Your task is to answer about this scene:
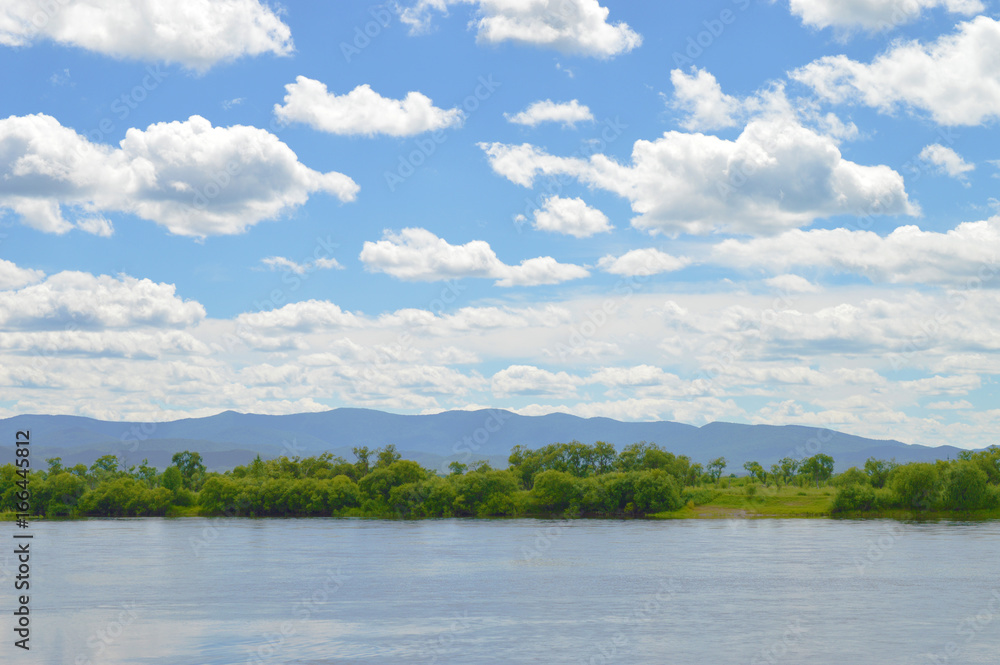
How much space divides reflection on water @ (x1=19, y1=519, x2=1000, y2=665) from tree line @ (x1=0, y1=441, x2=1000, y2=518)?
3066cm

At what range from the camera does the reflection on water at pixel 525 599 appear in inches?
1817

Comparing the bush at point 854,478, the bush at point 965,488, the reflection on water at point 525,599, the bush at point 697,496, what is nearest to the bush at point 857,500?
the bush at point 965,488

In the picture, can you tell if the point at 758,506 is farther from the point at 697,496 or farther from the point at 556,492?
the point at 556,492

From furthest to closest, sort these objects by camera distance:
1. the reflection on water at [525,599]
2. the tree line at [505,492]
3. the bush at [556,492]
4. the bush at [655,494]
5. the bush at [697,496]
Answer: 1. the bush at [697,496]
2. the bush at [556,492]
3. the bush at [655,494]
4. the tree line at [505,492]
5. the reflection on water at [525,599]

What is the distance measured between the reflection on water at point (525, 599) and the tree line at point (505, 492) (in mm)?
30664

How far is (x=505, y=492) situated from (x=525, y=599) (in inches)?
4210

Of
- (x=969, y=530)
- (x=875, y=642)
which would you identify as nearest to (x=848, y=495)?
(x=969, y=530)

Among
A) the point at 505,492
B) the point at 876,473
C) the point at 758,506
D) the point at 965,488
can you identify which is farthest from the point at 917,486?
the point at 505,492

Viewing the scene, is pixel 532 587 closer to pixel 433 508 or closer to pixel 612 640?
pixel 612 640

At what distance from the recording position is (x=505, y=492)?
170000mm

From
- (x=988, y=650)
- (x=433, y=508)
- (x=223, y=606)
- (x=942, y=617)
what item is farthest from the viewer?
(x=433, y=508)

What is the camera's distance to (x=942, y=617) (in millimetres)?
54875

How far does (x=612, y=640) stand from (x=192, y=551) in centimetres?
6676

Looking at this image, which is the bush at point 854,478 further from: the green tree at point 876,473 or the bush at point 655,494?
the bush at point 655,494
